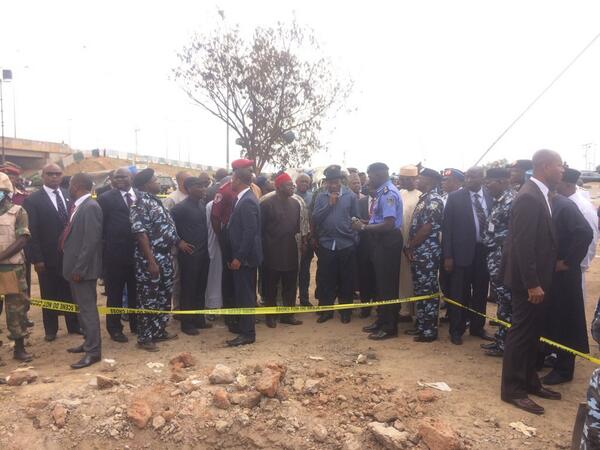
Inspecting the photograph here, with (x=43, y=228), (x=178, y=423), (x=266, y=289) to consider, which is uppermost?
(x=43, y=228)

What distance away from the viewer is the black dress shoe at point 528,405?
3721 millimetres

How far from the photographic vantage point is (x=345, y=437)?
345 centimetres

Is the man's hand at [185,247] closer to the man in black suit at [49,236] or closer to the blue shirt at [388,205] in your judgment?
the man in black suit at [49,236]

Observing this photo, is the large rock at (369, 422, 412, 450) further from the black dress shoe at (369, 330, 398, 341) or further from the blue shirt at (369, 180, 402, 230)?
the blue shirt at (369, 180, 402, 230)

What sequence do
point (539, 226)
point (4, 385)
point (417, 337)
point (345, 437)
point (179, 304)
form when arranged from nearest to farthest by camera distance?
point (345, 437) < point (539, 226) < point (4, 385) < point (417, 337) < point (179, 304)

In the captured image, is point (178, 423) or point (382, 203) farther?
point (382, 203)

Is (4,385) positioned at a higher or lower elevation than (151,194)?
lower

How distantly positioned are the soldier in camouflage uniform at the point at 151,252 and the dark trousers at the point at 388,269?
234 centimetres

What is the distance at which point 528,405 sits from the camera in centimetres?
375

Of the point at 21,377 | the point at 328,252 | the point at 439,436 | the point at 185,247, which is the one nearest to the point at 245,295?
the point at 185,247

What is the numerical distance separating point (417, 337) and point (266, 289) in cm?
209

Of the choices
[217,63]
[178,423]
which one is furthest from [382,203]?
[217,63]

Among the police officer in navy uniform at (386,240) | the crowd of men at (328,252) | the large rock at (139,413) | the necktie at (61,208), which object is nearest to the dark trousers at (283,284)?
the crowd of men at (328,252)

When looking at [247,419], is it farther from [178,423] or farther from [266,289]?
[266,289]
